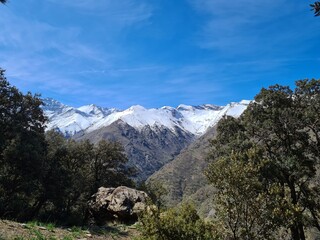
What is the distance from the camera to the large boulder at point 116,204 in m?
26.6

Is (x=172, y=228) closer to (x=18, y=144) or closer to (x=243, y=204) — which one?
(x=243, y=204)

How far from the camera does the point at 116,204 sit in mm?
27344

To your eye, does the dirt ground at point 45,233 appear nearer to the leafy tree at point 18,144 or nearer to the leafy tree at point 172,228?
the leafy tree at point 172,228

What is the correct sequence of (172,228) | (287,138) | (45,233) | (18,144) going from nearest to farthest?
(172,228), (45,233), (287,138), (18,144)

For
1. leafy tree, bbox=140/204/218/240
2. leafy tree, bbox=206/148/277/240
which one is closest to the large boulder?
leafy tree, bbox=140/204/218/240

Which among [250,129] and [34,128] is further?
[34,128]

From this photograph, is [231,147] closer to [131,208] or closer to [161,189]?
[131,208]

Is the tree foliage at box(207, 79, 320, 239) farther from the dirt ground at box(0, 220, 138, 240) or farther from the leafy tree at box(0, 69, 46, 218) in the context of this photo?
the leafy tree at box(0, 69, 46, 218)

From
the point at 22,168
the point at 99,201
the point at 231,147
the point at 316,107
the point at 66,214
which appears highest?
the point at 316,107

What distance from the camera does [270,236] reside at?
11484 millimetres

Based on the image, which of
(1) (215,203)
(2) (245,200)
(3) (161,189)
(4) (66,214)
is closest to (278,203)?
(2) (245,200)

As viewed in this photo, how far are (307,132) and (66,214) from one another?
27.9 metres

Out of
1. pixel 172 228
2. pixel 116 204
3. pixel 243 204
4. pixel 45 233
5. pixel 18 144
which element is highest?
pixel 18 144

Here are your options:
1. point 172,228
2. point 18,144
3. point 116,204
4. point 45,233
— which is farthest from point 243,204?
point 18,144
